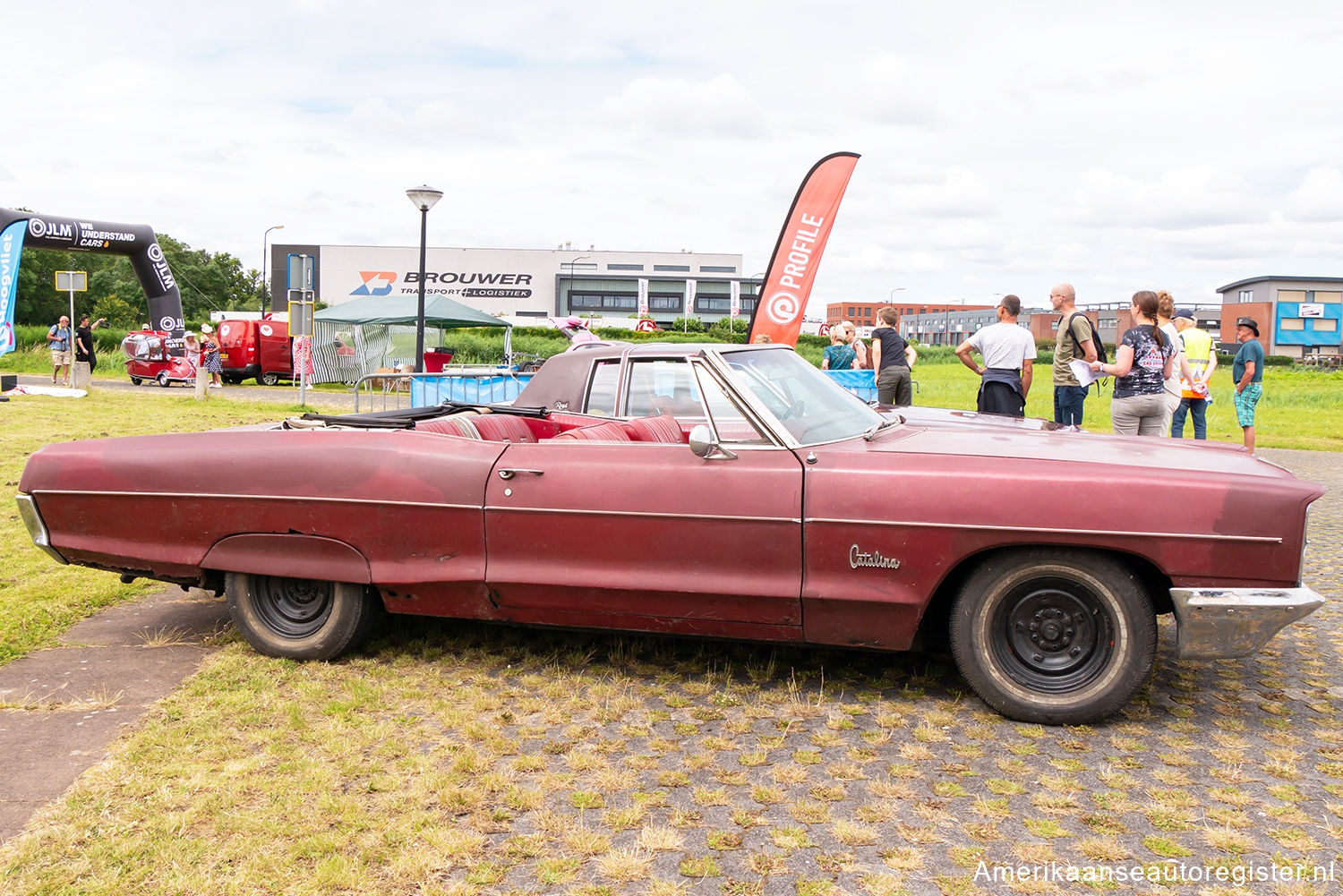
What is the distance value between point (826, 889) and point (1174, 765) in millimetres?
1463

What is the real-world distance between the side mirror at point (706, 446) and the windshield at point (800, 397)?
315 millimetres


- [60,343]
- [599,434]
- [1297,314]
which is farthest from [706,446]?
[1297,314]

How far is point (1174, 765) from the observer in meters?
3.25

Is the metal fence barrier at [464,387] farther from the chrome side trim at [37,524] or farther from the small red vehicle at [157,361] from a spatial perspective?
the small red vehicle at [157,361]

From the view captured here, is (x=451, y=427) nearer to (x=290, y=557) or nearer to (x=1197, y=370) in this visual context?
(x=290, y=557)

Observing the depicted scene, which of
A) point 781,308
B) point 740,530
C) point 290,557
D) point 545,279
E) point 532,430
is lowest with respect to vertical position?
point 290,557

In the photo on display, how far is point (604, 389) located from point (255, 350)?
2431 cm

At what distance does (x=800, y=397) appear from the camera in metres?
4.29

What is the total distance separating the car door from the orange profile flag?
1103 cm

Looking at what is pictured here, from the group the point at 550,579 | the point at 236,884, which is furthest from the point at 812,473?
the point at 236,884

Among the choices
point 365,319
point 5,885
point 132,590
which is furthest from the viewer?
point 365,319

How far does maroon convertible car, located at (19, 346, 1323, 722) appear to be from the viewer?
343 centimetres

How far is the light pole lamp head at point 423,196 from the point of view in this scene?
16808mm

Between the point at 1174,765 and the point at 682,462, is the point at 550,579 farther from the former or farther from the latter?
the point at 1174,765
